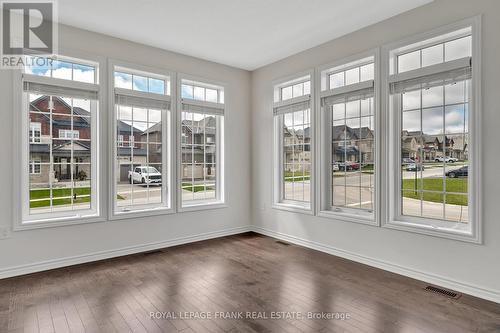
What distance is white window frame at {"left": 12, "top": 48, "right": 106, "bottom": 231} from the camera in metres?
3.38

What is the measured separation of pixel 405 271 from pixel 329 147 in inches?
72.4

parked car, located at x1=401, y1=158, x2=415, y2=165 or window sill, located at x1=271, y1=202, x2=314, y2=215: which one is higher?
parked car, located at x1=401, y1=158, x2=415, y2=165

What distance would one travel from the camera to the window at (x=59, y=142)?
139 inches

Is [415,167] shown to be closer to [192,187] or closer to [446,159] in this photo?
[446,159]

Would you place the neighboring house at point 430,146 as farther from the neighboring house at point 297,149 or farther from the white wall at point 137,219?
the white wall at point 137,219

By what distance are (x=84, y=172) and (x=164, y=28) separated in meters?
2.12

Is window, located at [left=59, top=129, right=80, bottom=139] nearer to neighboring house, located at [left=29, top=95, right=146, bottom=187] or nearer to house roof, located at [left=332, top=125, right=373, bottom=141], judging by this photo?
neighboring house, located at [left=29, top=95, right=146, bottom=187]

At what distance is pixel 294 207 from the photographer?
4.72 meters

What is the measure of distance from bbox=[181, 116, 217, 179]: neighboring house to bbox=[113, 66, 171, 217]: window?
0.32m

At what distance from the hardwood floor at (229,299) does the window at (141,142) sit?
36.2 inches

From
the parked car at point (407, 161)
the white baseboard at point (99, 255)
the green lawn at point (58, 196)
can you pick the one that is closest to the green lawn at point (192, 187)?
the white baseboard at point (99, 255)

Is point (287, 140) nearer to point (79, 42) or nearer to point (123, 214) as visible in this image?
point (123, 214)

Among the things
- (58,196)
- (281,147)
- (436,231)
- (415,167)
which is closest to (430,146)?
(415,167)

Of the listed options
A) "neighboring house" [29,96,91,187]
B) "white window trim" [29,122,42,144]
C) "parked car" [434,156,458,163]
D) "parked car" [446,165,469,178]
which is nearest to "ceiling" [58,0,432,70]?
"neighboring house" [29,96,91,187]
